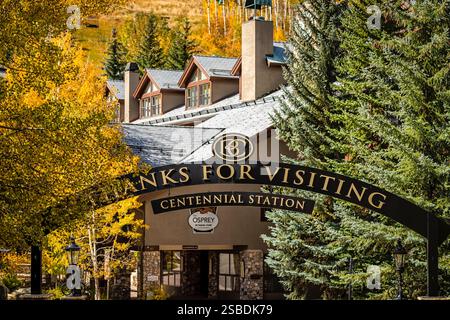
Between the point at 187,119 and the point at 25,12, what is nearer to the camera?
the point at 25,12

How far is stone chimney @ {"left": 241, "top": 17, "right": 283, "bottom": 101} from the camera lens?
47.6 meters

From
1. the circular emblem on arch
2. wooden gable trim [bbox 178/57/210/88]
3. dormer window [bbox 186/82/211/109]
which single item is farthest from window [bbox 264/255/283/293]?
wooden gable trim [bbox 178/57/210/88]

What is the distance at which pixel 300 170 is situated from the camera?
2820 centimetres

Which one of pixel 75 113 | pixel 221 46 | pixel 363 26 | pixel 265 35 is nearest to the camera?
pixel 75 113

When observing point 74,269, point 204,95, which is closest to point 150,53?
point 204,95

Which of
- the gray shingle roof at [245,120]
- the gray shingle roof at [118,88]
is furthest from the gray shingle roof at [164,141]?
the gray shingle roof at [118,88]

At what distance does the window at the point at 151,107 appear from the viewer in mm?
57022

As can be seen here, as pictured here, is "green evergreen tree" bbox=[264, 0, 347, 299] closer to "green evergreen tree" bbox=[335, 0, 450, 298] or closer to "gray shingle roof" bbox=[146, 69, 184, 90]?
"green evergreen tree" bbox=[335, 0, 450, 298]

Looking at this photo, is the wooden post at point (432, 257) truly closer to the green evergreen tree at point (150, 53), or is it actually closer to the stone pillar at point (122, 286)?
the stone pillar at point (122, 286)

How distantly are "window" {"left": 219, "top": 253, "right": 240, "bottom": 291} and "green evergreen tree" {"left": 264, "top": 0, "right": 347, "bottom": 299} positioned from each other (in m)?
5.32
